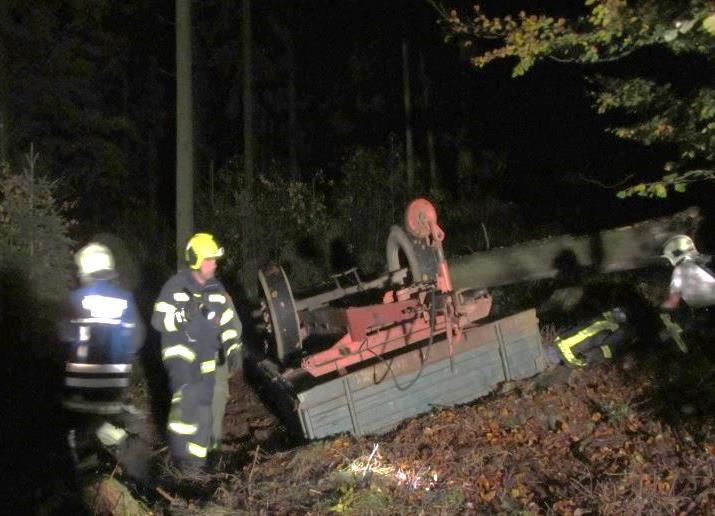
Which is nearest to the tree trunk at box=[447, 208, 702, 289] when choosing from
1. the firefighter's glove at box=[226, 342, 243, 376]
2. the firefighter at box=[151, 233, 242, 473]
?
the firefighter's glove at box=[226, 342, 243, 376]

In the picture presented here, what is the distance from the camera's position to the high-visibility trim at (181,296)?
22.9ft

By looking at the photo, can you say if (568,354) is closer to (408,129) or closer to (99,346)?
(99,346)

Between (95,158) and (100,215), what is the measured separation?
11.5ft

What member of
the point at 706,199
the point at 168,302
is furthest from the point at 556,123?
the point at 168,302

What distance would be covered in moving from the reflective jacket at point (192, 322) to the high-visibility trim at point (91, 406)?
69 cm

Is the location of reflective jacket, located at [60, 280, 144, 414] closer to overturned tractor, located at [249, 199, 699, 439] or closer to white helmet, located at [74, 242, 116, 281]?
white helmet, located at [74, 242, 116, 281]

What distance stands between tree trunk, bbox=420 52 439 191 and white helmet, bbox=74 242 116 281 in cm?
1844

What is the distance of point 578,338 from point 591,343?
14 cm

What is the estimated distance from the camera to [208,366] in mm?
7062

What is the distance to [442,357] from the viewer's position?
777cm

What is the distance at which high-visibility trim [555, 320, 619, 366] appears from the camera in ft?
28.0

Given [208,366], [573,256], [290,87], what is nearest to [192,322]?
[208,366]

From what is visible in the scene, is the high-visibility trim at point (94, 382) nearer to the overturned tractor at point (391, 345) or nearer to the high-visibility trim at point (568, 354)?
the overturned tractor at point (391, 345)

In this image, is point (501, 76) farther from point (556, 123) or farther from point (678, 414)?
point (678, 414)
